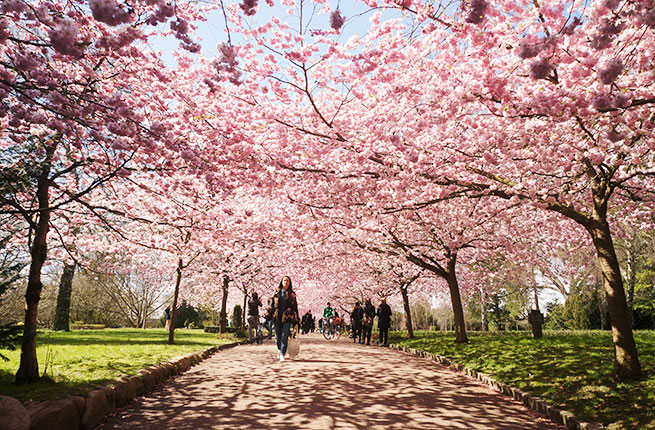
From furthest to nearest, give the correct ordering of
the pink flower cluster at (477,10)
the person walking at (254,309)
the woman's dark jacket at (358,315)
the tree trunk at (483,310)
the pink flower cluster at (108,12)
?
the tree trunk at (483,310) → the woman's dark jacket at (358,315) → the person walking at (254,309) → the pink flower cluster at (477,10) → the pink flower cluster at (108,12)

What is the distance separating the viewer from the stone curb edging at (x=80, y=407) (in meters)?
4.05

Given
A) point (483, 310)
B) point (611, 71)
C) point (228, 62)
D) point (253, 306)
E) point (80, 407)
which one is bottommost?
point (80, 407)

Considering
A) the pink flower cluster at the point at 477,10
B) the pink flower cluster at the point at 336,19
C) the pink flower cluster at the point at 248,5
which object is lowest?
the pink flower cluster at the point at 477,10

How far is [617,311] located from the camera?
746cm

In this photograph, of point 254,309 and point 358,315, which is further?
point 358,315

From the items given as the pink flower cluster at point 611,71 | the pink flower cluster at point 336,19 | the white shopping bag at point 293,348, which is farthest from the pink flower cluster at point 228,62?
the white shopping bag at point 293,348

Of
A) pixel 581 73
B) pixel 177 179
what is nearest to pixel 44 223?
pixel 177 179

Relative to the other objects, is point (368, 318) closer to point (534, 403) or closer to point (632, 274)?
point (534, 403)

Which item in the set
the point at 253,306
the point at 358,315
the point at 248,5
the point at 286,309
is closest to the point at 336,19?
the point at 248,5

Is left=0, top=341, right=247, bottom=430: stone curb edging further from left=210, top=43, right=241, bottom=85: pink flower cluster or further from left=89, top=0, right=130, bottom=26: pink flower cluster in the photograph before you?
left=210, top=43, right=241, bottom=85: pink flower cluster

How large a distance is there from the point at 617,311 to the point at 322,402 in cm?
541

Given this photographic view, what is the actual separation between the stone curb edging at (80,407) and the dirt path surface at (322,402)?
0.64 feet

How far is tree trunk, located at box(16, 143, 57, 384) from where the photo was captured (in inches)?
254

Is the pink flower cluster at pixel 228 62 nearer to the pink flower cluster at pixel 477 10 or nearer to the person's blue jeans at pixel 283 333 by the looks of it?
the pink flower cluster at pixel 477 10
